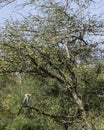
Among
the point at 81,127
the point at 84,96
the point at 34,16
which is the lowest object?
the point at 81,127

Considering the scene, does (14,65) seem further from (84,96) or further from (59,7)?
(84,96)

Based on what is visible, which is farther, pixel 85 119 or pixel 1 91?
pixel 1 91

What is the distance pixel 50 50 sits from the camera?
11305 millimetres

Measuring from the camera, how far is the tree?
10.8m

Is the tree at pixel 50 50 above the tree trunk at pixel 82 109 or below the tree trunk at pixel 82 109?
above

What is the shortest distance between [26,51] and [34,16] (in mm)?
958

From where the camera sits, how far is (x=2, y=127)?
26.6m

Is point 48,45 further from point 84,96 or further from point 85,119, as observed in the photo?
point 84,96

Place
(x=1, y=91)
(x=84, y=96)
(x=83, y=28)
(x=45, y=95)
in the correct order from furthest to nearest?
1. (x=1, y=91)
2. (x=45, y=95)
3. (x=84, y=96)
4. (x=83, y=28)

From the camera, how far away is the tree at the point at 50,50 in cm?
1084

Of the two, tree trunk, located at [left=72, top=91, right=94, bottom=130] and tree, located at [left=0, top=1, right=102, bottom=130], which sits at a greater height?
tree, located at [left=0, top=1, right=102, bottom=130]

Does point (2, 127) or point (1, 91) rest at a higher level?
point (1, 91)

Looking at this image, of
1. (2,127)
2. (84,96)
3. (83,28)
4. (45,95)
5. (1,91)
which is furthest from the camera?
(1,91)

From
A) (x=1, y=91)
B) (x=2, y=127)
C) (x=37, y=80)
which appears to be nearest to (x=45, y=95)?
(x=37, y=80)
